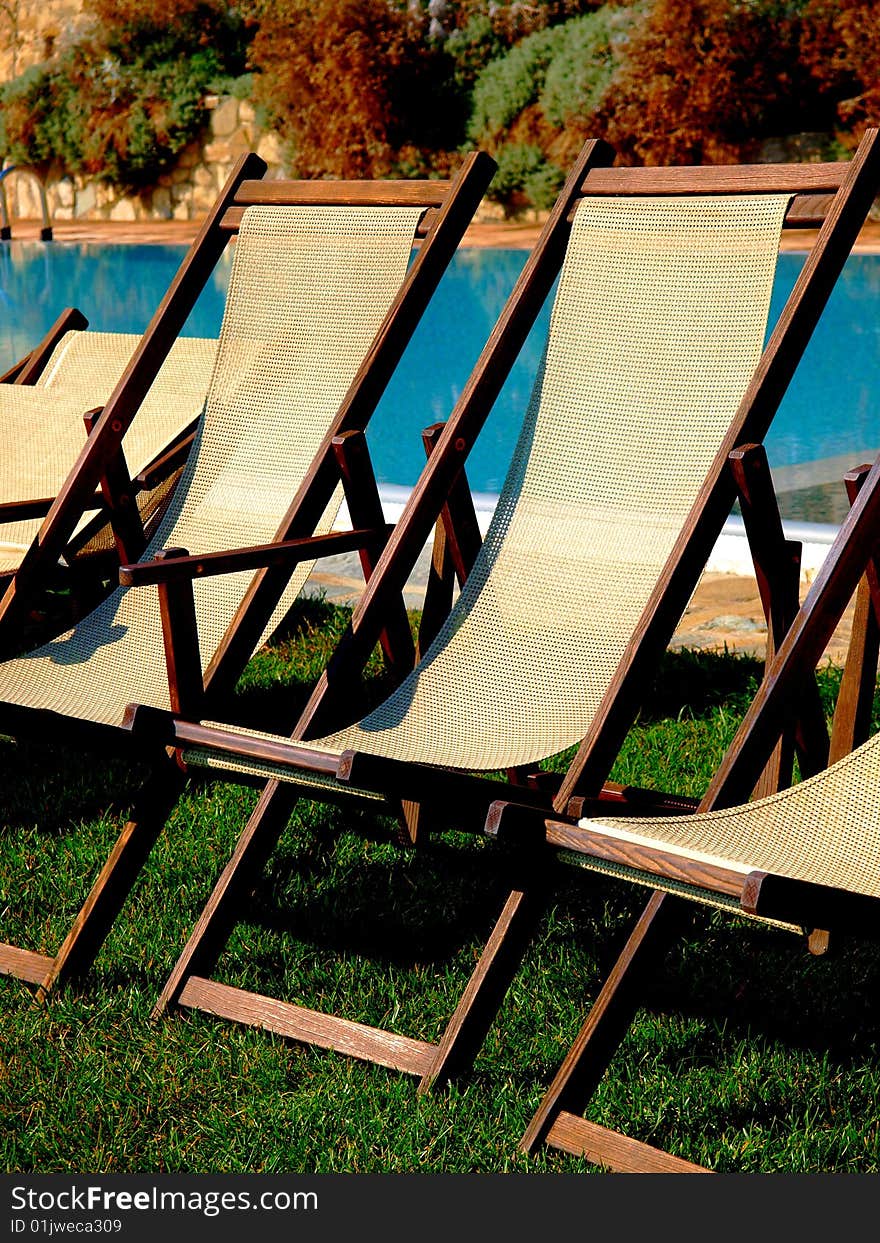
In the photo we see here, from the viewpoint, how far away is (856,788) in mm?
2359

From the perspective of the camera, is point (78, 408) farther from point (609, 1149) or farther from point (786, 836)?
point (609, 1149)

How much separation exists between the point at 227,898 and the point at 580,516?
1.02m

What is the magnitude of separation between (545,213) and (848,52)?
11.4ft

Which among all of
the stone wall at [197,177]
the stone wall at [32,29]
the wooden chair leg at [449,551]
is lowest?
the stone wall at [197,177]

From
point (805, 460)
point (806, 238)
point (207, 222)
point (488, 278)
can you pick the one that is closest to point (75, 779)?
point (207, 222)

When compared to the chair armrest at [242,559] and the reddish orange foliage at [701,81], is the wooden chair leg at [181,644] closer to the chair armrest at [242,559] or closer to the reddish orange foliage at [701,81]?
the chair armrest at [242,559]

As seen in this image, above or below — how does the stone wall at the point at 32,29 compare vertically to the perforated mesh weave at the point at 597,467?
below

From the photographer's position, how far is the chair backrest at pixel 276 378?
3.21 m

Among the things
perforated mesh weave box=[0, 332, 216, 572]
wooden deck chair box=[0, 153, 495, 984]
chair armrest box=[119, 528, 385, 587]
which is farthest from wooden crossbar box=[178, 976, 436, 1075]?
perforated mesh weave box=[0, 332, 216, 572]

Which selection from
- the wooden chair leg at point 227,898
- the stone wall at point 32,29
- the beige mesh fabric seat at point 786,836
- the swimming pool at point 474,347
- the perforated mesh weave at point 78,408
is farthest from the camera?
the stone wall at point 32,29

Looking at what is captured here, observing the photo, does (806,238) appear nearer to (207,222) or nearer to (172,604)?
(207,222)

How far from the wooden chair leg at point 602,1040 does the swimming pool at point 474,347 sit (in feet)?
14.5

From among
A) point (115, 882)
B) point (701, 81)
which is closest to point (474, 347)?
point (701, 81)

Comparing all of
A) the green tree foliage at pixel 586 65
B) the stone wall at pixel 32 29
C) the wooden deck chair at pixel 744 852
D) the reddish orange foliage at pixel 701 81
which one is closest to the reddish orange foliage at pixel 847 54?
the reddish orange foliage at pixel 701 81
